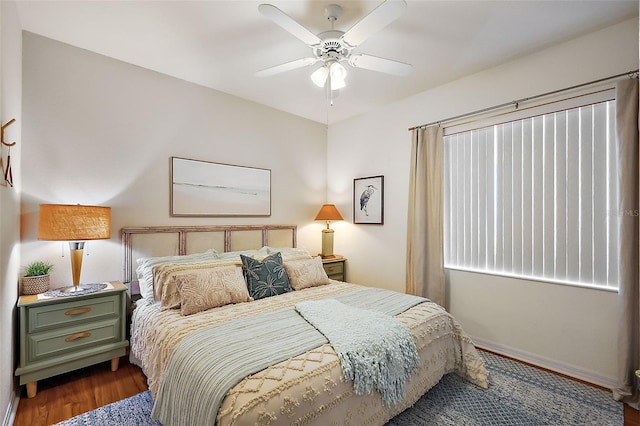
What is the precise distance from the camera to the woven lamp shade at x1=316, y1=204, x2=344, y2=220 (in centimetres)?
410

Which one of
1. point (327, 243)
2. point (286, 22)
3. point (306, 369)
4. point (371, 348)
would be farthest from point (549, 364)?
point (286, 22)

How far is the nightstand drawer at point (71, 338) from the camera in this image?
6.88 ft

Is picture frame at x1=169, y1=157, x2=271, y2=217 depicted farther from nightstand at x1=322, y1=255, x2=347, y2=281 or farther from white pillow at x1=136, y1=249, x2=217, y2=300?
nightstand at x1=322, y1=255, x2=347, y2=281

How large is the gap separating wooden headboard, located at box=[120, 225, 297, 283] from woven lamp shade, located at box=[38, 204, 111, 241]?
0.48 metres

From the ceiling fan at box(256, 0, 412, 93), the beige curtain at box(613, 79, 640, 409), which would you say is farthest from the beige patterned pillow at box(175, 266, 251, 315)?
the beige curtain at box(613, 79, 640, 409)

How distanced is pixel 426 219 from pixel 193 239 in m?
2.55

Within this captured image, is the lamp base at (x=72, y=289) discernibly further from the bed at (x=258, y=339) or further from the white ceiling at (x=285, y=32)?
the white ceiling at (x=285, y=32)

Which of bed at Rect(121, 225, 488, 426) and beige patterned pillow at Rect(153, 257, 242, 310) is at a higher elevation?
beige patterned pillow at Rect(153, 257, 242, 310)

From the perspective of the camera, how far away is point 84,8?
208cm

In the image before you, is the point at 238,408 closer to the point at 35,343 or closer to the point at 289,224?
the point at 35,343

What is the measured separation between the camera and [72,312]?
7.30 ft

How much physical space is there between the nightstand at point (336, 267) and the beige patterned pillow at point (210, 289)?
169 centimetres

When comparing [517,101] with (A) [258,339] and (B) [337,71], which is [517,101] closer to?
(B) [337,71]

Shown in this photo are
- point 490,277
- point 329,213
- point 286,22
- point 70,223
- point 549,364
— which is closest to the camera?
point 286,22
